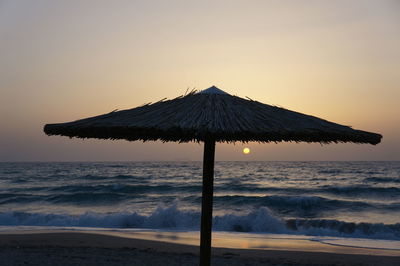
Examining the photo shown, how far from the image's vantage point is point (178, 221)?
17484mm

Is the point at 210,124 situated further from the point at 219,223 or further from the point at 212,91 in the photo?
the point at 219,223

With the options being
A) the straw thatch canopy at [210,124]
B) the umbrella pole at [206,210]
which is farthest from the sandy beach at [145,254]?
the straw thatch canopy at [210,124]

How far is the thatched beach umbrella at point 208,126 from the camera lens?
12.2 feet

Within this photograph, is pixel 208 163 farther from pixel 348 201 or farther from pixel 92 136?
pixel 348 201

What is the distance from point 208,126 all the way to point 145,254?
23.7 ft

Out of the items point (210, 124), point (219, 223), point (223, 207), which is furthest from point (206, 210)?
point (223, 207)

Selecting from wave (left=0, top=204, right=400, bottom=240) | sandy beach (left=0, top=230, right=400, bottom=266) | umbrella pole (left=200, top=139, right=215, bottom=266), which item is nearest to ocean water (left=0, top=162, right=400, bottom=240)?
wave (left=0, top=204, right=400, bottom=240)

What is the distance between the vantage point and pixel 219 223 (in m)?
16.5

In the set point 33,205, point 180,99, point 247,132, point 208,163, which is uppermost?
point 180,99

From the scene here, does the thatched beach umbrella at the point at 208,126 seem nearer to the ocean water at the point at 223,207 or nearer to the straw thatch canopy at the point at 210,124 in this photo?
the straw thatch canopy at the point at 210,124

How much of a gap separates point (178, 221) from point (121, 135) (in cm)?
1383

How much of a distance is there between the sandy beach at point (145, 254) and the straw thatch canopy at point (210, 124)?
5.69 meters

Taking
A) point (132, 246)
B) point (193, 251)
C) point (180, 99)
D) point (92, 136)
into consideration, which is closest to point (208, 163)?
point (180, 99)

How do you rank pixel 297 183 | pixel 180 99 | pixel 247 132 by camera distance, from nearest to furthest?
pixel 247 132, pixel 180 99, pixel 297 183
